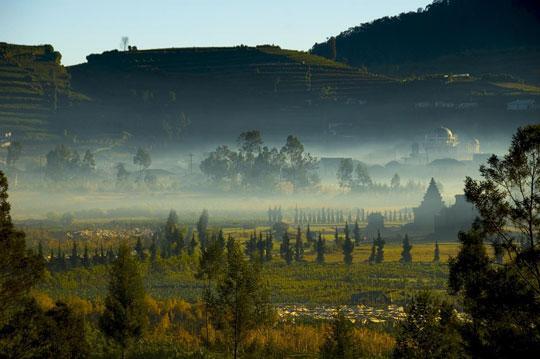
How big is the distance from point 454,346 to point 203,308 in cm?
5389

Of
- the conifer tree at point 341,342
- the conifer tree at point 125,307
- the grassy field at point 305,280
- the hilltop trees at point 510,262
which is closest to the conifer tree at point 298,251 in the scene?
the grassy field at point 305,280

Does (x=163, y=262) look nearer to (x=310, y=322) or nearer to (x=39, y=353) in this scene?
(x=310, y=322)

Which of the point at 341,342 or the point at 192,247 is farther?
the point at 192,247

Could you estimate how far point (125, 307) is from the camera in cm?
7606

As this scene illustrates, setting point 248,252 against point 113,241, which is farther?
point 113,241

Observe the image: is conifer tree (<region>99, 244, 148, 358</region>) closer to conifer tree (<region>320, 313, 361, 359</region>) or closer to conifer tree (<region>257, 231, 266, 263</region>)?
conifer tree (<region>320, 313, 361, 359</region>)

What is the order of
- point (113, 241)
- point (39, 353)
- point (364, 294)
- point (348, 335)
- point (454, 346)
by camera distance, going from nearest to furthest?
1. point (454, 346)
2. point (39, 353)
3. point (348, 335)
4. point (364, 294)
5. point (113, 241)

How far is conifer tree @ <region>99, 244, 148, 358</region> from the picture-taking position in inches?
2945

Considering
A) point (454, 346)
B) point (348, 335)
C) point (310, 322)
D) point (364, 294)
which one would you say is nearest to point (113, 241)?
point (364, 294)

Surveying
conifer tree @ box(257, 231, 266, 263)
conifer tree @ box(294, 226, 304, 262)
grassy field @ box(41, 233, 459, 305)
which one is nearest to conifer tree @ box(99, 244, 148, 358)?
grassy field @ box(41, 233, 459, 305)

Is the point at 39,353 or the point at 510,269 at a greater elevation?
the point at 510,269

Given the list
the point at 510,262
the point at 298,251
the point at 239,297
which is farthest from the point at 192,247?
the point at 510,262

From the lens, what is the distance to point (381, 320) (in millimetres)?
96562

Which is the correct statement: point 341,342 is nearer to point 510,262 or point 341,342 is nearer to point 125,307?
point 125,307
